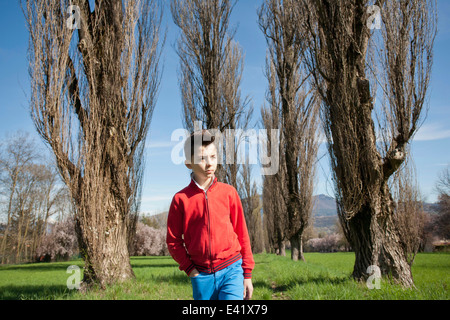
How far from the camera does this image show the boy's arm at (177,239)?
2.09 m

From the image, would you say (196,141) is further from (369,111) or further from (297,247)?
(297,247)

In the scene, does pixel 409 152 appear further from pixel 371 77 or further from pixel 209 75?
pixel 209 75

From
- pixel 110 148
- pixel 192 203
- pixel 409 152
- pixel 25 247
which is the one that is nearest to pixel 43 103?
pixel 110 148

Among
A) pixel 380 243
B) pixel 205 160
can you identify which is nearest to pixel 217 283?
pixel 205 160

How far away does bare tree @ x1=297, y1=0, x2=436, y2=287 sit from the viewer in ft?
17.9

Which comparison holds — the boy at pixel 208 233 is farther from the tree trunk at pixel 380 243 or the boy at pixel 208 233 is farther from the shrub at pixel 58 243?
the shrub at pixel 58 243

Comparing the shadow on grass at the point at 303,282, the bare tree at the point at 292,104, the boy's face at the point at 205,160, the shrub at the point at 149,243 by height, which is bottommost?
the shrub at the point at 149,243

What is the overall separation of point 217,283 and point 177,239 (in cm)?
41

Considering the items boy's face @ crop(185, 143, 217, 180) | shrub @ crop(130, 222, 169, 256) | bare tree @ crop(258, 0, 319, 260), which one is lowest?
shrub @ crop(130, 222, 169, 256)

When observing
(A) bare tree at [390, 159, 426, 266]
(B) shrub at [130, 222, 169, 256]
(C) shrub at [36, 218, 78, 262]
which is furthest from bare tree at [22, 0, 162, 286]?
(B) shrub at [130, 222, 169, 256]

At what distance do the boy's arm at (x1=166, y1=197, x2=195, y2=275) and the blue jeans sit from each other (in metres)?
0.11

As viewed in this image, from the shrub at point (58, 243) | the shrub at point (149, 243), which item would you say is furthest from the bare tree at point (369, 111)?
the shrub at point (149, 243)

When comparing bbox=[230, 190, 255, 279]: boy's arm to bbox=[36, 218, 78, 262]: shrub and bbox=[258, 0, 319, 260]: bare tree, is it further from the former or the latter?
bbox=[36, 218, 78, 262]: shrub
